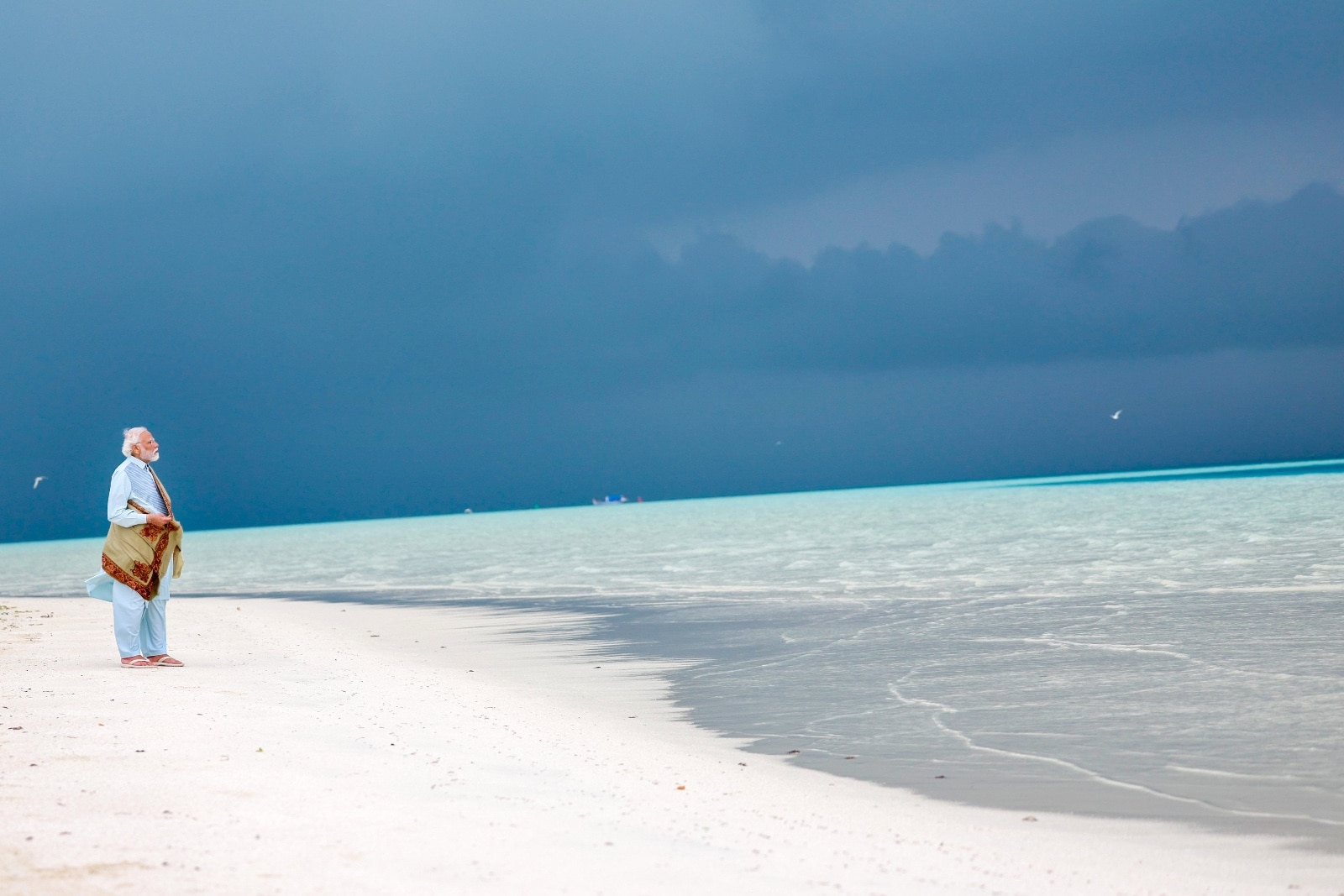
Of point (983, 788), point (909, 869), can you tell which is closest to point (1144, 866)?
point (909, 869)

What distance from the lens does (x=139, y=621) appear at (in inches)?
437

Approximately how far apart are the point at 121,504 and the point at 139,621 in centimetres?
121

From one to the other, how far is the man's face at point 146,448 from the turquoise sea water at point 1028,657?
17.9ft

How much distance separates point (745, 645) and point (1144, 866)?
8.33m

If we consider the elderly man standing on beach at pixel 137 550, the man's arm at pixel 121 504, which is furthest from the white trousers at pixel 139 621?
the man's arm at pixel 121 504

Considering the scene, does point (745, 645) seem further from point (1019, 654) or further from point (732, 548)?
point (732, 548)

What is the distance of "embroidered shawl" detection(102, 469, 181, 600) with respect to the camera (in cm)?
1080

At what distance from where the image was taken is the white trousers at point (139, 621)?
10969 millimetres

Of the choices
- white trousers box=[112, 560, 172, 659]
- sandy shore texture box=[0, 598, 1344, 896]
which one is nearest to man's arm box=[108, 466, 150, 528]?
white trousers box=[112, 560, 172, 659]

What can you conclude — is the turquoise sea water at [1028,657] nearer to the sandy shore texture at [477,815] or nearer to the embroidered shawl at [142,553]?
the sandy shore texture at [477,815]

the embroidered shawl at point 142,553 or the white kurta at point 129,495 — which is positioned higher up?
the white kurta at point 129,495

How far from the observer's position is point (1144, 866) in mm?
5043

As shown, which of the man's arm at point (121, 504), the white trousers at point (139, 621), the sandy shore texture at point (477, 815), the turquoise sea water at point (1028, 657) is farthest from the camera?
the white trousers at point (139, 621)

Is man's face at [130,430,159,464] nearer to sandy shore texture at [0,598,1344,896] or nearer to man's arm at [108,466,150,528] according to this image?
man's arm at [108,466,150,528]
